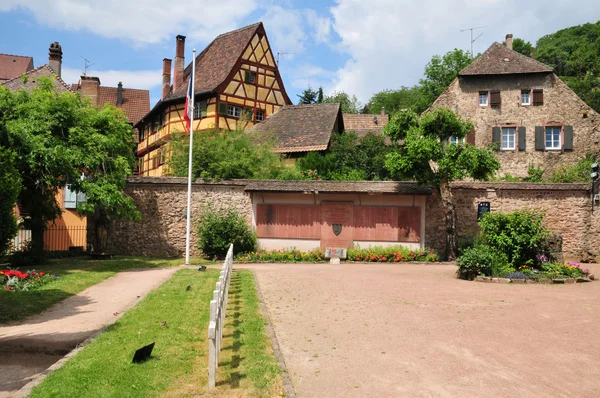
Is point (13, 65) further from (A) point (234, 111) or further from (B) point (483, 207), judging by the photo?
(B) point (483, 207)

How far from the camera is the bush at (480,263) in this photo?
14492 mm

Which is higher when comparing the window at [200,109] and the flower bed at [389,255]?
the window at [200,109]

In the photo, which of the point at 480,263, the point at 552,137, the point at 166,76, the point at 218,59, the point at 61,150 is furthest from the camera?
the point at 166,76

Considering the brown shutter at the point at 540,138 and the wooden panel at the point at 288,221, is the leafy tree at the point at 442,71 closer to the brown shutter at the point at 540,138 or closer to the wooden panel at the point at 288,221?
the brown shutter at the point at 540,138

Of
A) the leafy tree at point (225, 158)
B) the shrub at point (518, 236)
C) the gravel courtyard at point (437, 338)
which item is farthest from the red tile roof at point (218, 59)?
the gravel courtyard at point (437, 338)

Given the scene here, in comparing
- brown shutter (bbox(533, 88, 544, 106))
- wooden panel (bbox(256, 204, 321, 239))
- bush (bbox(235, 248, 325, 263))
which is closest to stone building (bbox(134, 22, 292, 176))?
wooden panel (bbox(256, 204, 321, 239))

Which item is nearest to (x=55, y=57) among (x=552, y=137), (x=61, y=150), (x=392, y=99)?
(x=61, y=150)

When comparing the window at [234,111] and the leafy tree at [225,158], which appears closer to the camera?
the leafy tree at [225,158]

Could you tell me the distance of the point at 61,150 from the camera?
15.7 metres

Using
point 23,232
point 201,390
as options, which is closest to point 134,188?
point 23,232

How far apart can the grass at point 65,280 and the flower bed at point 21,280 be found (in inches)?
8.2

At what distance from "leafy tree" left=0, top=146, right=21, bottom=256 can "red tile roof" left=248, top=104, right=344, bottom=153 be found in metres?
19.2

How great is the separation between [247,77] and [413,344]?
2770cm

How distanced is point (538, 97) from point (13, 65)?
43.4m
